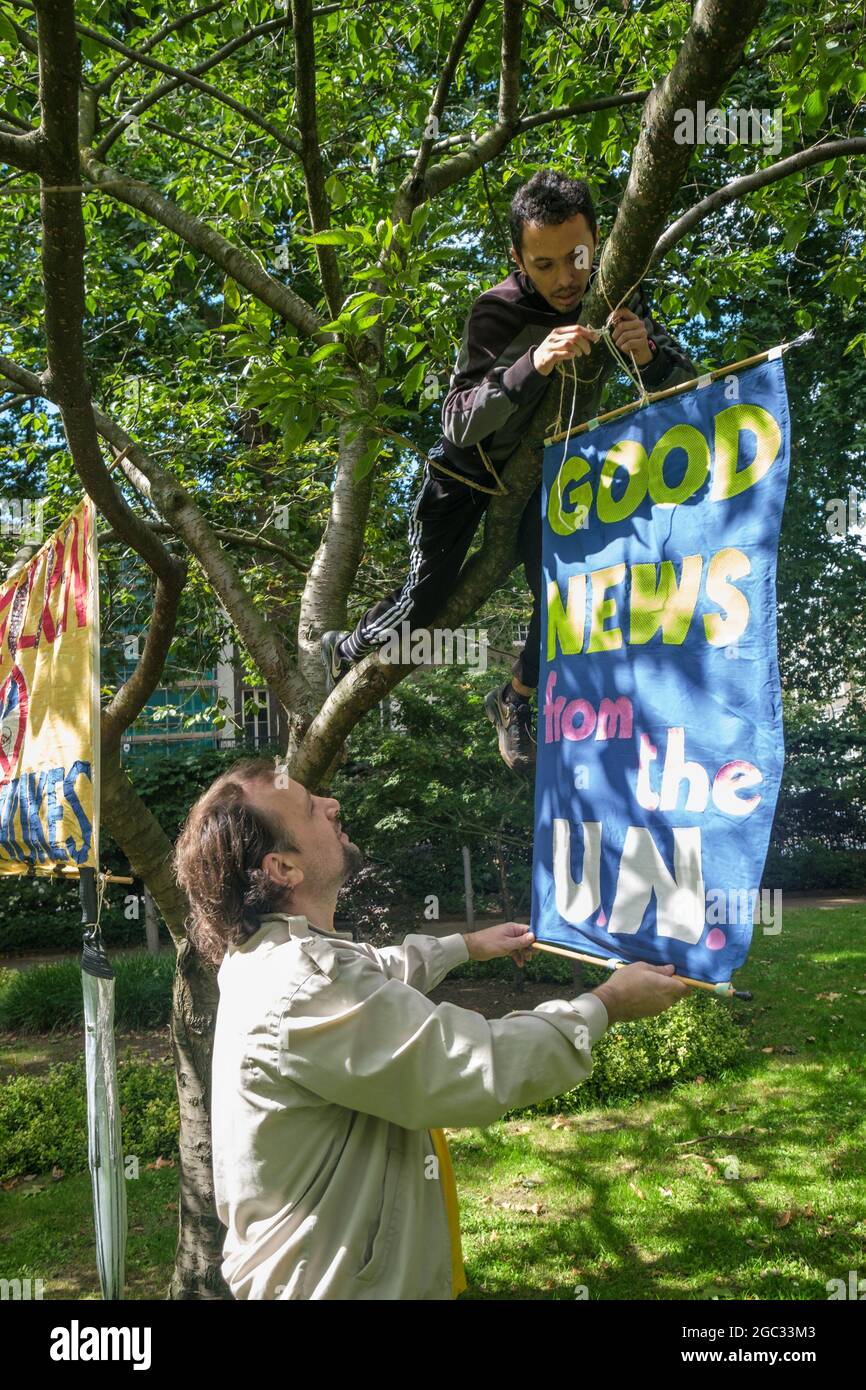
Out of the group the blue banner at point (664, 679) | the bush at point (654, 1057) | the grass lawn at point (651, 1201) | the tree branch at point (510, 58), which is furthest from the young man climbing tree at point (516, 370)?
the bush at point (654, 1057)

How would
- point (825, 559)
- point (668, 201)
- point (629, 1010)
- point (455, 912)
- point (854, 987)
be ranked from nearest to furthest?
1. point (629, 1010)
2. point (668, 201)
3. point (854, 987)
4. point (455, 912)
5. point (825, 559)

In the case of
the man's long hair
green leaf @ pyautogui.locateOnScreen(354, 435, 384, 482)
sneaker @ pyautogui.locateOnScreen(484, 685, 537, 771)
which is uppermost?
green leaf @ pyautogui.locateOnScreen(354, 435, 384, 482)

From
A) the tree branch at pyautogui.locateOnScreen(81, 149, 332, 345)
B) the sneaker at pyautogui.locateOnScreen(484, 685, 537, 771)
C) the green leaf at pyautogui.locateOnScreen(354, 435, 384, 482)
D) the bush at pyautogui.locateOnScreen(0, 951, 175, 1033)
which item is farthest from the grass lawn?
the tree branch at pyautogui.locateOnScreen(81, 149, 332, 345)

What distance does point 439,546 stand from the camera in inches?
127

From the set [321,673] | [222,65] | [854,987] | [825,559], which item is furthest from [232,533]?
[825,559]

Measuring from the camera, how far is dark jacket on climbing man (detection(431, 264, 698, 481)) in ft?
8.96

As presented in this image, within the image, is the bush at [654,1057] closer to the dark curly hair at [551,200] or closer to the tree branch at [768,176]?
the tree branch at [768,176]

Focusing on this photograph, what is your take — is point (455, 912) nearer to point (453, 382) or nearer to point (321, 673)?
point (321, 673)

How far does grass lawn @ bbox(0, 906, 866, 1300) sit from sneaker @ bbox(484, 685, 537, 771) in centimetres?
248

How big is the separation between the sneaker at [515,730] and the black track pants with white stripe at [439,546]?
47 cm

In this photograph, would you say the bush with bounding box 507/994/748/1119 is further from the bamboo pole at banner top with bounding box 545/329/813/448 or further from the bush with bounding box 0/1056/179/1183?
the bamboo pole at banner top with bounding box 545/329/813/448

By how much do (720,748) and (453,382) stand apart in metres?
1.29

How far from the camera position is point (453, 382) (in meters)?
2.88

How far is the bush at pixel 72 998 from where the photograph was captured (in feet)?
31.0
